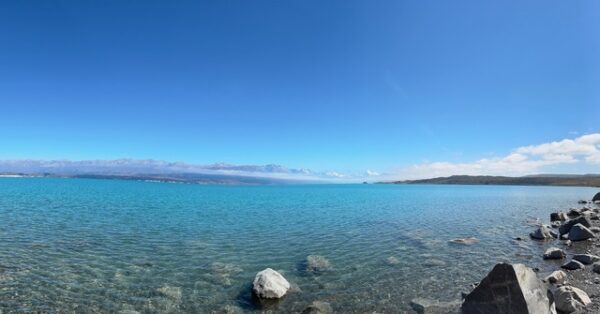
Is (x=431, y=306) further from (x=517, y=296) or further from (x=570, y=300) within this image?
(x=570, y=300)

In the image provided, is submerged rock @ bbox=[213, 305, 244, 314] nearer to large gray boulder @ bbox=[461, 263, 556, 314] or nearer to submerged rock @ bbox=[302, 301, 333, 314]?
submerged rock @ bbox=[302, 301, 333, 314]

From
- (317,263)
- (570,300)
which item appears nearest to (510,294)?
(570,300)

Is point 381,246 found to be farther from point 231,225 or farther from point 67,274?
point 67,274

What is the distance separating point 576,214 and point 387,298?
52525 mm

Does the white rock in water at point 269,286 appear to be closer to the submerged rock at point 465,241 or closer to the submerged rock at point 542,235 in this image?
the submerged rock at point 465,241

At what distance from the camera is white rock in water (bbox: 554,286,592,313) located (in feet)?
46.0

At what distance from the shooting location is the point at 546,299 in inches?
502

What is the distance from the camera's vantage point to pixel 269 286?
655 inches

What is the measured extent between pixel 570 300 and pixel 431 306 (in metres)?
5.81

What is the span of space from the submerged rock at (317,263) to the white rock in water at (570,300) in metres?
12.3

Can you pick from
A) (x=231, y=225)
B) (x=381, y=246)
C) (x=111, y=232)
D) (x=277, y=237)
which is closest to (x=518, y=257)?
(x=381, y=246)

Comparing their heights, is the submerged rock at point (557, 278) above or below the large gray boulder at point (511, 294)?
below

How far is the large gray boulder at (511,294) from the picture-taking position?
12.1 meters

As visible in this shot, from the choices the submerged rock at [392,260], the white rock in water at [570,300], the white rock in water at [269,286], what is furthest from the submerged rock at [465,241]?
the white rock in water at [269,286]
